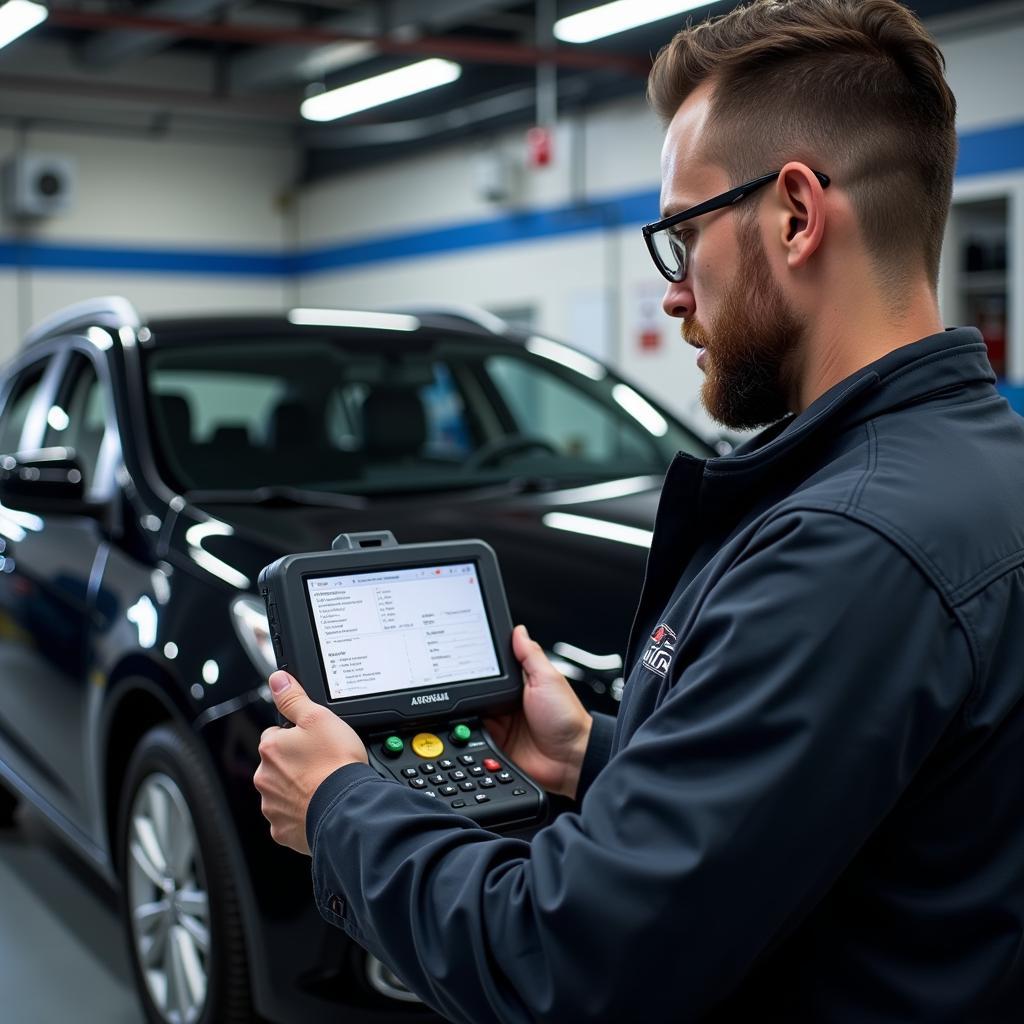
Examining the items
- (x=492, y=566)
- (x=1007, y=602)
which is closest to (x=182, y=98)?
(x=492, y=566)

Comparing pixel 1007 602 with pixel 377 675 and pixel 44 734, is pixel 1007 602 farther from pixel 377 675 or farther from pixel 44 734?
pixel 44 734

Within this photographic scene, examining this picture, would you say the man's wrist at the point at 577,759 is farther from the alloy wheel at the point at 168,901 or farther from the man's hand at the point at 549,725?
the alloy wheel at the point at 168,901

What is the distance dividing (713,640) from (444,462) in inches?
88.9

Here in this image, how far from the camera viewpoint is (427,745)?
1.30m

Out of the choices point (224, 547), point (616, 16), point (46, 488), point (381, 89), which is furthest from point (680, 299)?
point (381, 89)

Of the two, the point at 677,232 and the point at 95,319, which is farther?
the point at 95,319

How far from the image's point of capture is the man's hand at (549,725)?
1.40 metres

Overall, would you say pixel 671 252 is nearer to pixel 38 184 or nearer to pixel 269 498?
pixel 269 498

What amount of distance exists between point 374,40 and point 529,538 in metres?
6.45

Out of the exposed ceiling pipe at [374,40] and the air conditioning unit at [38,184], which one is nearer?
the exposed ceiling pipe at [374,40]

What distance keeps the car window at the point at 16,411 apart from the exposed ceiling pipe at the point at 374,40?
485cm

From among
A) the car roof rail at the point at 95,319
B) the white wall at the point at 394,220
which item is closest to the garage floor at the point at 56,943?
the car roof rail at the point at 95,319

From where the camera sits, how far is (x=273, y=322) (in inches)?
124

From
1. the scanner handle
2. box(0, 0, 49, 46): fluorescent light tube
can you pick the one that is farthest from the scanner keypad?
box(0, 0, 49, 46): fluorescent light tube
